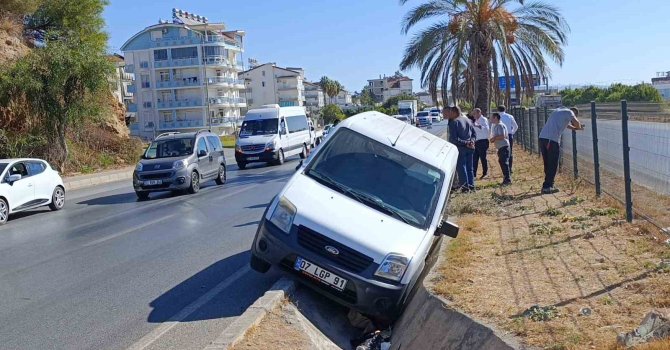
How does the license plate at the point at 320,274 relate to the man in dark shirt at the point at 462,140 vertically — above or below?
below

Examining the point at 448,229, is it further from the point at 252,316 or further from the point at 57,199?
the point at 57,199

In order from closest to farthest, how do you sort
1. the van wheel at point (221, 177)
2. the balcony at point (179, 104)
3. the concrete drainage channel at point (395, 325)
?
the concrete drainage channel at point (395, 325) < the van wheel at point (221, 177) < the balcony at point (179, 104)

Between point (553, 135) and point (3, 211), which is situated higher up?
point (553, 135)

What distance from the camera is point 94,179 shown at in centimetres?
2916

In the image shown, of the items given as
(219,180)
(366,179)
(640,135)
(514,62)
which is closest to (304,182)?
(366,179)

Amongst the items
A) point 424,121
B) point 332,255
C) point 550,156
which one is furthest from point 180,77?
point 332,255

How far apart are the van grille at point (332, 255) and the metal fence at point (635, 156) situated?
3.85 m

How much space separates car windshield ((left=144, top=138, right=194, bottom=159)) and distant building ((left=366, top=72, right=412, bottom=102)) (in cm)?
16216

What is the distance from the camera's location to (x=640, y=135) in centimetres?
902

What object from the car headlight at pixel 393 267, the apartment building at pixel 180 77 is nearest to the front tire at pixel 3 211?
the car headlight at pixel 393 267

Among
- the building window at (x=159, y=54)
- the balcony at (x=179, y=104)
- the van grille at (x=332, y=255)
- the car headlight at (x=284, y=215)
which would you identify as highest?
the building window at (x=159, y=54)

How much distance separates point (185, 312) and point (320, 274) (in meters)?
1.49

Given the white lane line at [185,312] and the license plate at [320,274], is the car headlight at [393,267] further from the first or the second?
the white lane line at [185,312]

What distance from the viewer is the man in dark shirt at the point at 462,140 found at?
14.3 m
